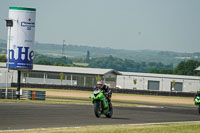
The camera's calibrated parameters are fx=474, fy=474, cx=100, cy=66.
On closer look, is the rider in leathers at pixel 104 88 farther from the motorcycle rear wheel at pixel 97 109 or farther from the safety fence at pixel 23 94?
the safety fence at pixel 23 94

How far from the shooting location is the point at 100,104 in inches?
855

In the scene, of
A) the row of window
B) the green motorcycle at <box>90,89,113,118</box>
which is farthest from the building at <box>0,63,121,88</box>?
the green motorcycle at <box>90,89,113,118</box>

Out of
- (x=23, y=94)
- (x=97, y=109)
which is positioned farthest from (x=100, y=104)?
(x=23, y=94)

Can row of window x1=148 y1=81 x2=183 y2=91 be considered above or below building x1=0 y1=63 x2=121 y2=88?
below

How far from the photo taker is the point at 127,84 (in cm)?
11150

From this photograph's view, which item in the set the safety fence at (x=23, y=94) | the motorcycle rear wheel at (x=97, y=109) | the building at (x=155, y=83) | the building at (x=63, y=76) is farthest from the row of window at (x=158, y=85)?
the motorcycle rear wheel at (x=97, y=109)

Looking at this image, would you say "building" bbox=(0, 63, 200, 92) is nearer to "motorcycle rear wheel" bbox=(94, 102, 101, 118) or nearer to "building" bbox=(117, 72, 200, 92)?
"building" bbox=(117, 72, 200, 92)

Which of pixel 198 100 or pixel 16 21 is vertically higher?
pixel 16 21

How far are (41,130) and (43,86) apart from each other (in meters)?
64.7

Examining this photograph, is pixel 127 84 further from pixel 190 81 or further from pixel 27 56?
pixel 27 56

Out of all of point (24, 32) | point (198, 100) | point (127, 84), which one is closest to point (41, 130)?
point (198, 100)

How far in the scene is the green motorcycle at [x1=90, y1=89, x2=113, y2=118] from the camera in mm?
21203

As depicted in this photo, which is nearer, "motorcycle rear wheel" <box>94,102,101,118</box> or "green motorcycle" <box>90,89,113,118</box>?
"green motorcycle" <box>90,89,113,118</box>

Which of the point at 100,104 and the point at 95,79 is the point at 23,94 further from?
the point at 95,79
